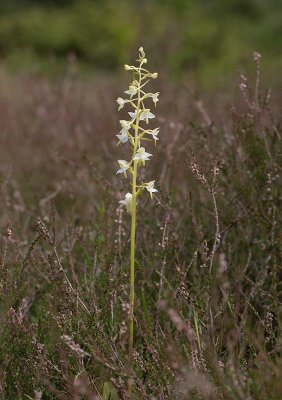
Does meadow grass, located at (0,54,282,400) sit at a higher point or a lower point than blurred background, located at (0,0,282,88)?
lower

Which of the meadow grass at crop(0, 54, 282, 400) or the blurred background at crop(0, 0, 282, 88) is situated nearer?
the meadow grass at crop(0, 54, 282, 400)

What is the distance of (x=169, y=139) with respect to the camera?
160 inches

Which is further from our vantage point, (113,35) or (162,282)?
(113,35)

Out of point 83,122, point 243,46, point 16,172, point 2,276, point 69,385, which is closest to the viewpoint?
point 69,385

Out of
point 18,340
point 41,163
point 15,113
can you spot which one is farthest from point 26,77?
point 18,340

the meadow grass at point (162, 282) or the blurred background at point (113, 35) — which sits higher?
the blurred background at point (113, 35)

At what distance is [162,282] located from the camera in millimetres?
2309

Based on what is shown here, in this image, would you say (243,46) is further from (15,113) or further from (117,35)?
(15,113)

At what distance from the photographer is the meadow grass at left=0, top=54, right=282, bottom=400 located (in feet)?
6.35

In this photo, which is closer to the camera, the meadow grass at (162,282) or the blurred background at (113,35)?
the meadow grass at (162,282)

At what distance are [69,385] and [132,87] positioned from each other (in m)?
0.93

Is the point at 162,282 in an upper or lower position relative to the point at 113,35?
lower

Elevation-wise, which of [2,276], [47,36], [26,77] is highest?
[47,36]

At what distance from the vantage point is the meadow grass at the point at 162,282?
1937mm
